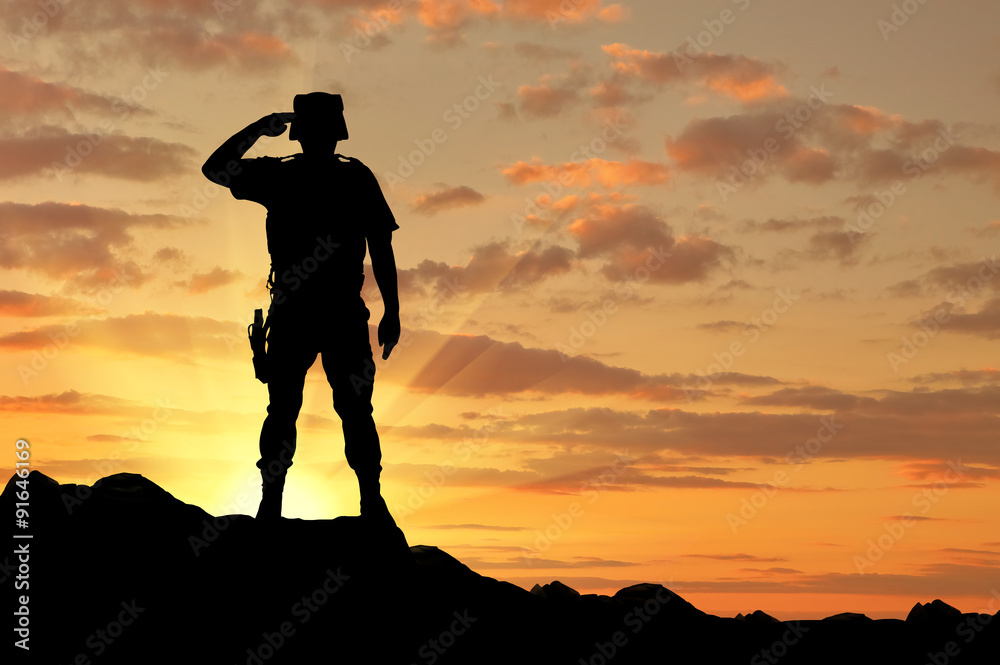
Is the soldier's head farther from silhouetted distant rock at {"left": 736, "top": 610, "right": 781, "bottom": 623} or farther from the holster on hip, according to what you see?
silhouetted distant rock at {"left": 736, "top": 610, "right": 781, "bottom": 623}

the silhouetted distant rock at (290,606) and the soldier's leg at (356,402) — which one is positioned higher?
the soldier's leg at (356,402)

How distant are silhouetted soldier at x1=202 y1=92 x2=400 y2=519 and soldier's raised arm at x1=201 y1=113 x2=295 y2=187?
1 centimetres

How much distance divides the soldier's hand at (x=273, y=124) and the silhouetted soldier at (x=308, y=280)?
0.01 metres

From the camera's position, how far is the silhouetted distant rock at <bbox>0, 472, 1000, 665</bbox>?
10.6 metres

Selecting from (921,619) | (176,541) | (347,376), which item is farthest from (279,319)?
(921,619)

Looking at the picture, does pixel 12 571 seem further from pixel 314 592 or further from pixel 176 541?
pixel 314 592

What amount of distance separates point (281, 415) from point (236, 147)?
307 cm

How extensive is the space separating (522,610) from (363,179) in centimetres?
547

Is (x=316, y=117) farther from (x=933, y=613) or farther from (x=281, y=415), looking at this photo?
(x=933, y=613)

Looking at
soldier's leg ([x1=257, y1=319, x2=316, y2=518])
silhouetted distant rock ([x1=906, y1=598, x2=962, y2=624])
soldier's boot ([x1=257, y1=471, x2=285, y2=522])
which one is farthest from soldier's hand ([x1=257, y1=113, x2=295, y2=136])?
silhouetted distant rock ([x1=906, y1=598, x2=962, y2=624])

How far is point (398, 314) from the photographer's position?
12.1 metres

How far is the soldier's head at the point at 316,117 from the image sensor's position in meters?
11.6

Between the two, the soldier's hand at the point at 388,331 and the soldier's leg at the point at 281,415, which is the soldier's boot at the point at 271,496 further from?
the soldier's hand at the point at 388,331

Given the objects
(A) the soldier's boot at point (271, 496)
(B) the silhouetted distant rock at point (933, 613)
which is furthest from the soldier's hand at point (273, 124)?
(B) the silhouetted distant rock at point (933, 613)
